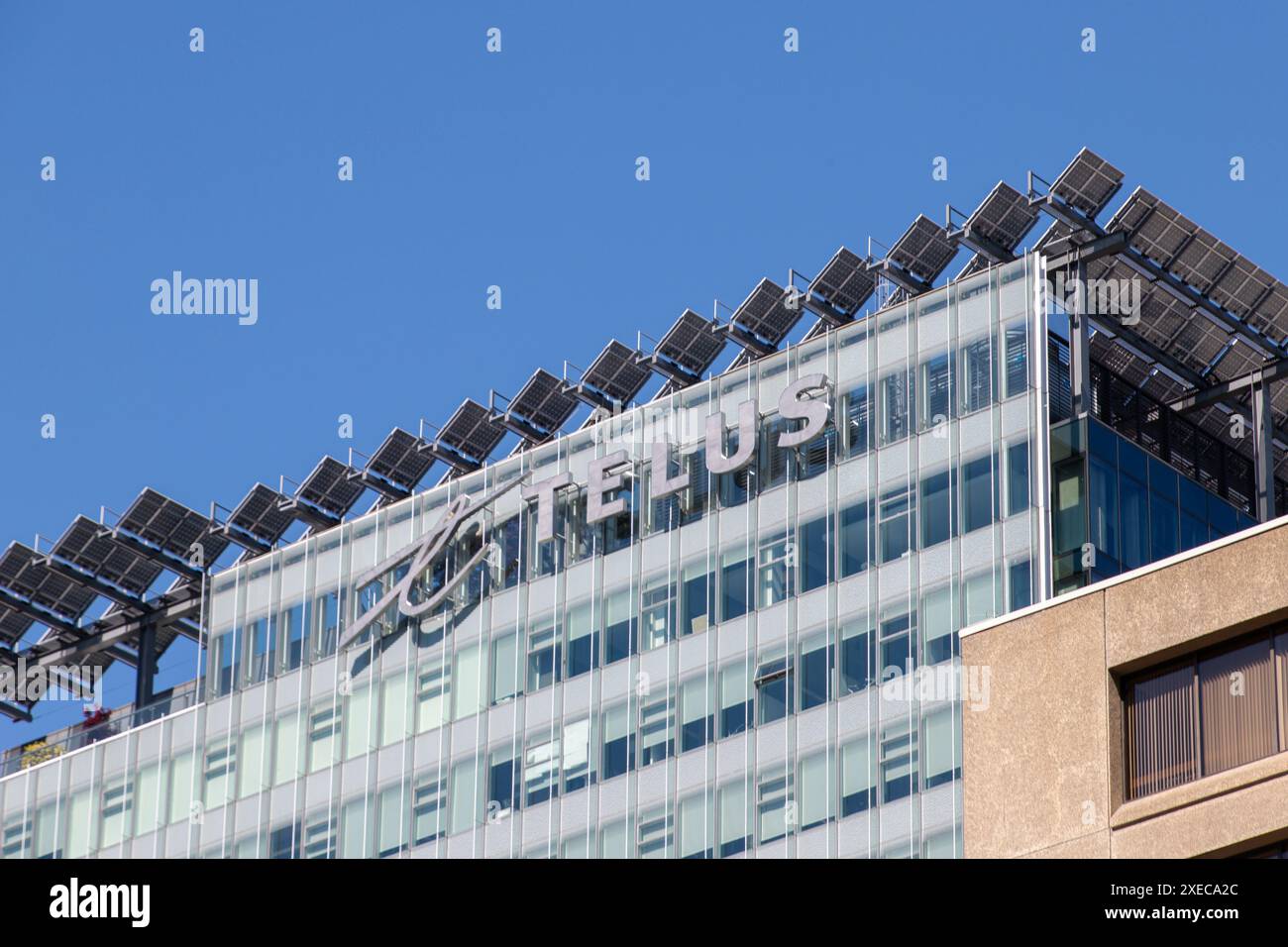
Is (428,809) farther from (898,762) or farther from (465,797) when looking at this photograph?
(898,762)

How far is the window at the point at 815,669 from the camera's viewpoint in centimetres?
7519

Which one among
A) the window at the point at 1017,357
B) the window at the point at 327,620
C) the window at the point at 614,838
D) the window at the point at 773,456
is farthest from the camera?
the window at the point at 327,620

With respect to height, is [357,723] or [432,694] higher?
[432,694]

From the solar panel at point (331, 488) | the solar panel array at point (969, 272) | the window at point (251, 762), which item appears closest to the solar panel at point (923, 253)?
the solar panel array at point (969, 272)

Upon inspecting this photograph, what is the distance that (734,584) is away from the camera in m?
78.9

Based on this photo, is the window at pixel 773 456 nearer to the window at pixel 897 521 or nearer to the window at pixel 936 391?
the window at pixel 897 521

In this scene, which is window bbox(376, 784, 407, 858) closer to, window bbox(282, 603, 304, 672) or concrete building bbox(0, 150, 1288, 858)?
concrete building bbox(0, 150, 1288, 858)

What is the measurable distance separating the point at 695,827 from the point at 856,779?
5.18 meters

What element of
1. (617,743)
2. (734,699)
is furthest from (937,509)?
(617,743)

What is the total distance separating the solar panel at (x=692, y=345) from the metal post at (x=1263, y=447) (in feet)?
49.0

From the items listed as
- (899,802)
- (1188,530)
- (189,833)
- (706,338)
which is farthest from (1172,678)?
(189,833)

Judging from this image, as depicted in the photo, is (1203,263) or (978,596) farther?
(1203,263)

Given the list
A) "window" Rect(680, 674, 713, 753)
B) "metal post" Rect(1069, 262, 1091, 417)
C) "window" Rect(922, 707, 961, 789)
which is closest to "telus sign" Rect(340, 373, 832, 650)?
"window" Rect(680, 674, 713, 753)
